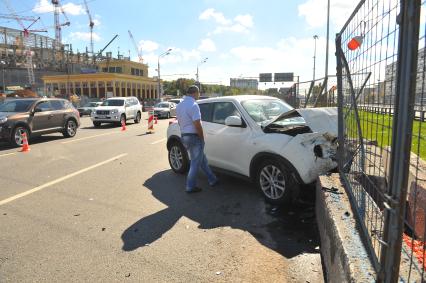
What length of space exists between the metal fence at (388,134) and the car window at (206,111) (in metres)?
3.10

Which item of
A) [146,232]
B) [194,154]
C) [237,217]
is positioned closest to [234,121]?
[194,154]

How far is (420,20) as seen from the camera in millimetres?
1836

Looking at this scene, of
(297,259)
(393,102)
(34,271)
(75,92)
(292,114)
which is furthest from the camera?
(75,92)

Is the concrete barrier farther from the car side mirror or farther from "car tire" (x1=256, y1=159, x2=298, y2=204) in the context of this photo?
the car side mirror

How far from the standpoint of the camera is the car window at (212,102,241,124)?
257 inches

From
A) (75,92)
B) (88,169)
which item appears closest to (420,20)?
(88,169)

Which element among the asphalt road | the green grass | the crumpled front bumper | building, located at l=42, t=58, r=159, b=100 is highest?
building, located at l=42, t=58, r=159, b=100

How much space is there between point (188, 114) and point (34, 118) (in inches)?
368

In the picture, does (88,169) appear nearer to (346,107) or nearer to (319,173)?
(319,173)

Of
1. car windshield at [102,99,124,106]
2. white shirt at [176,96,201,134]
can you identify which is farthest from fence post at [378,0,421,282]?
car windshield at [102,99,124,106]

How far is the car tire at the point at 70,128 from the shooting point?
15.2m

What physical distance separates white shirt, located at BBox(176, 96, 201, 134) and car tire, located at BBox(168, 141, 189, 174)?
1.33m

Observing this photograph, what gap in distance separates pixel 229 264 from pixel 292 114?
3.05 meters

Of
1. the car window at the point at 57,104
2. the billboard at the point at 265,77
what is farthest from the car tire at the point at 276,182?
the billboard at the point at 265,77
